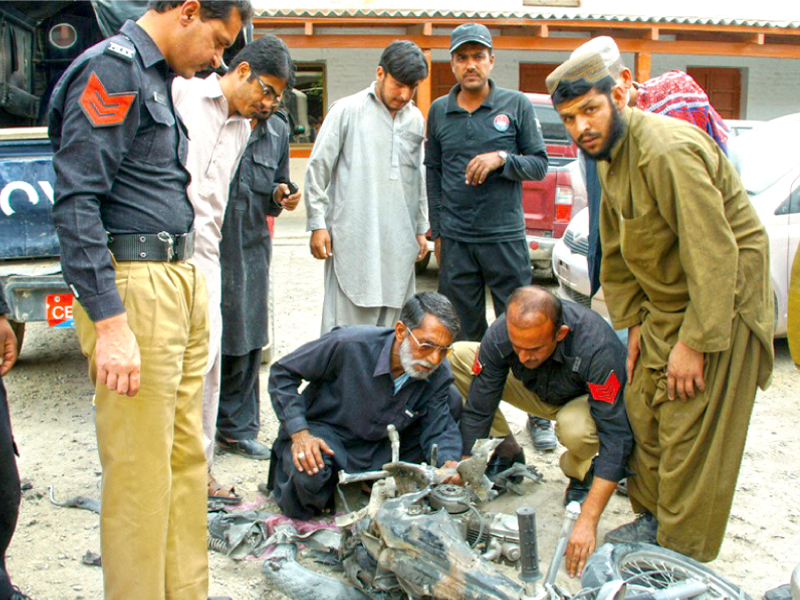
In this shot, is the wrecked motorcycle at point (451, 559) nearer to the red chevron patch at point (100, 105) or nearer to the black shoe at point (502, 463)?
the black shoe at point (502, 463)

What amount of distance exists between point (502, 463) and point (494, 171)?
4.92ft

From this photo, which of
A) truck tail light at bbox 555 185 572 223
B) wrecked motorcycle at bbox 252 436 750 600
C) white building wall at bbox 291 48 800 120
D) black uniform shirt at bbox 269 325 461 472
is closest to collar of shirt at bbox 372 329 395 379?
black uniform shirt at bbox 269 325 461 472

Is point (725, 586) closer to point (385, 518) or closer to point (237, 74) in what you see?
point (385, 518)

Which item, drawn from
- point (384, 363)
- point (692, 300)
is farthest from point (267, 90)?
point (692, 300)

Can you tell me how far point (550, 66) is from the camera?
595 inches

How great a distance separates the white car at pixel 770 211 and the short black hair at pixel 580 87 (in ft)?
7.87

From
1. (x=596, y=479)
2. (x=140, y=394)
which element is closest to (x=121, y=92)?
(x=140, y=394)

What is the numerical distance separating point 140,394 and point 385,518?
887 mm

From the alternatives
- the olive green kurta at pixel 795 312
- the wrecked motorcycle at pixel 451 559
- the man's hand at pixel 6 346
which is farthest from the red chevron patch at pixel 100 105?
the olive green kurta at pixel 795 312

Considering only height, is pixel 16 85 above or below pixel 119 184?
above

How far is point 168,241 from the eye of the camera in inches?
93.7

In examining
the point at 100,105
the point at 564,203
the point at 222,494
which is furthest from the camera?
the point at 564,203

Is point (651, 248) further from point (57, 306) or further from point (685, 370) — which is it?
point (57, 306)

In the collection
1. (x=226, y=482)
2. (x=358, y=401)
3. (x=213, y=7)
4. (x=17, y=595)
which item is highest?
(x=213, y=7)
